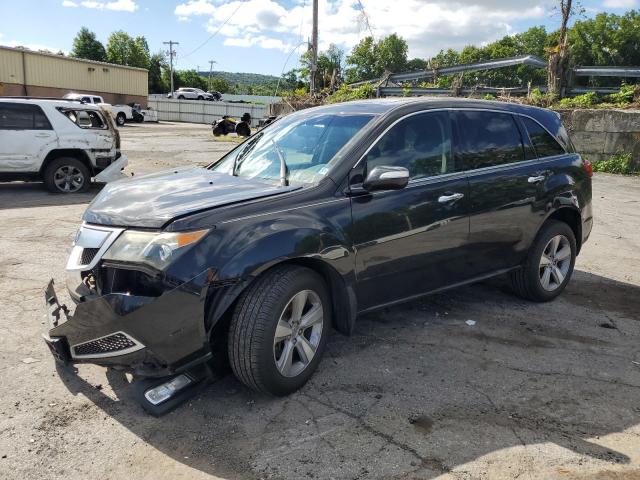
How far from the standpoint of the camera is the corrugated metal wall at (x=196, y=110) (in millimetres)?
42375

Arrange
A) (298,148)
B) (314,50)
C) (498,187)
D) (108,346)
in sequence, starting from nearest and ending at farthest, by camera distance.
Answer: (108,346), (298,148), (498,187), (314,50)

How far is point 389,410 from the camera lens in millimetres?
3367

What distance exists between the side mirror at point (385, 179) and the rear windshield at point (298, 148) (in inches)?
12.2

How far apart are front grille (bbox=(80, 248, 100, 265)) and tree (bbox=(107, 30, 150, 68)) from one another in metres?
81.8

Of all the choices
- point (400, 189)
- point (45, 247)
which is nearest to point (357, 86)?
point (45, 247)

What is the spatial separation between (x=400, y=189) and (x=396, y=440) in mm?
1690

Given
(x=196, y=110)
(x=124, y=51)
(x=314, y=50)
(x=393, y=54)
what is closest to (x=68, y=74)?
(x=196, y=110)

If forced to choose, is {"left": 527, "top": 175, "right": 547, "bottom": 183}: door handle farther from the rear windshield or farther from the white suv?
the white suv

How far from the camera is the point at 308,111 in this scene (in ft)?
15.4

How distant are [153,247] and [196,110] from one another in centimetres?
4429

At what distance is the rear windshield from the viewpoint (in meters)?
3.91

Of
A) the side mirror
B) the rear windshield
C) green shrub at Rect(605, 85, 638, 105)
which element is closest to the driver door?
the side mirror

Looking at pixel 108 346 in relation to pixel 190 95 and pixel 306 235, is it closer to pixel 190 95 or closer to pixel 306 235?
pixel 306 235

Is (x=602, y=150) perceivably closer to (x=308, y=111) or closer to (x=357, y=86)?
(x=357, y=86)
